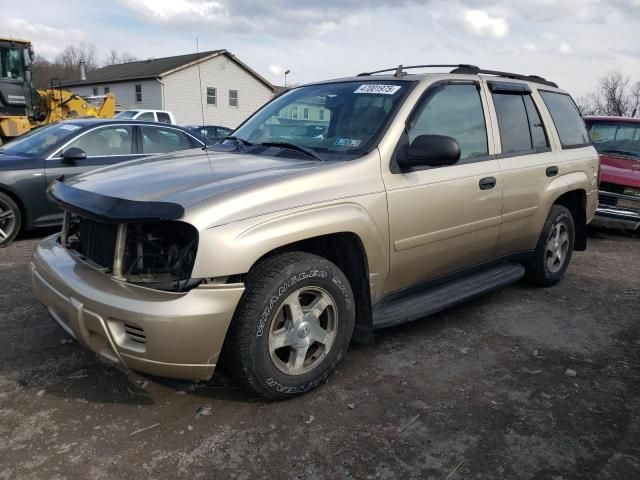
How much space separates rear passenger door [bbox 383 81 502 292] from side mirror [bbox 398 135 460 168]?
0.11 m

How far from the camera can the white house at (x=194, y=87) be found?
32438mm

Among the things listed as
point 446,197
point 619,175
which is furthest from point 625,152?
point 446,197

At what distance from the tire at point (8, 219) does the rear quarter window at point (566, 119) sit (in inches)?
229

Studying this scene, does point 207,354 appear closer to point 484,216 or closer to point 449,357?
point 449,357

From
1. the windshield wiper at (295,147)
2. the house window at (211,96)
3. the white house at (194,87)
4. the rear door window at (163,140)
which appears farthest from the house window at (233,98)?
the windshield wiper at (295,147)

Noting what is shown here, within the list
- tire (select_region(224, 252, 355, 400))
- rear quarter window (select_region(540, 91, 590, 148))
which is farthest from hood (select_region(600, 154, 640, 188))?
tire (select_region(224, 252, 355, 400))

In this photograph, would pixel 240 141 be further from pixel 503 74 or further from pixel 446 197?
pixel 503 74

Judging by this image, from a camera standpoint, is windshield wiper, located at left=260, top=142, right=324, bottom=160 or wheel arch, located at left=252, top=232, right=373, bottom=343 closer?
wheel arch, located at left=252, top=232, right=373, bottom=343

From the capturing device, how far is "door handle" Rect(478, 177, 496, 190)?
391 cm

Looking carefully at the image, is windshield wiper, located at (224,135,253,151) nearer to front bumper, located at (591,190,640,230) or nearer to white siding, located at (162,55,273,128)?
front bumper, located at (591,190,640,230)

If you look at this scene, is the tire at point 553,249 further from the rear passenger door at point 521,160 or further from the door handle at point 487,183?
the door handle at point 487,183

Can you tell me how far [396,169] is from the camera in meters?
3.37

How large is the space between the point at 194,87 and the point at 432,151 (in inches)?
1281

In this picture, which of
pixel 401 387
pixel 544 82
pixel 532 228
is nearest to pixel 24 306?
pixel 401 387
